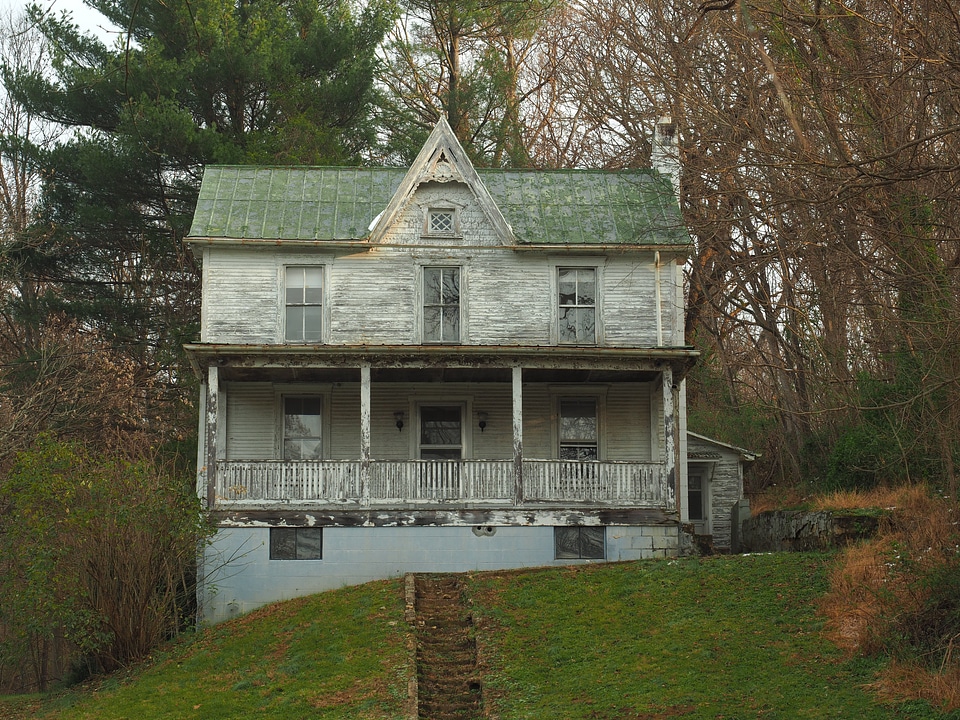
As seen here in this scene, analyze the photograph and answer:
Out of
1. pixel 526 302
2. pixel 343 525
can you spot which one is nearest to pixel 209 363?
pixel 343 525

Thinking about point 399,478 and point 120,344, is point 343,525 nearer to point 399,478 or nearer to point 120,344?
point 399,478

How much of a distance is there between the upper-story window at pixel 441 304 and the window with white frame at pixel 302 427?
293cm

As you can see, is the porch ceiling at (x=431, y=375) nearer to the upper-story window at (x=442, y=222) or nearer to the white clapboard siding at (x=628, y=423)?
the white clapboard siding at (x=628, y=423)

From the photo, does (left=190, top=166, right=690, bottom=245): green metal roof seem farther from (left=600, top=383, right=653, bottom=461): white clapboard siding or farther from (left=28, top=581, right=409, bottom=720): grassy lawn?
(left=28, top=581, right=409, bottom=720): grassy lawn

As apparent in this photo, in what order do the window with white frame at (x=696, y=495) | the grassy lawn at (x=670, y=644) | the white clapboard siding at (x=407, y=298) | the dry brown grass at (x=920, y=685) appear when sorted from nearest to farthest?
the dry brown grass at (x=920, y=685)
the grassy lawn at (x=670, y=644)
the white clapboard siding at (x=407, y=298)
the window with white frame at (x=696, y=495)

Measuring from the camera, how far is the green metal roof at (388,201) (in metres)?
27.0

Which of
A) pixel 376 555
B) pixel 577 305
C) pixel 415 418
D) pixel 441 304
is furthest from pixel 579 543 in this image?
pixel 441 304

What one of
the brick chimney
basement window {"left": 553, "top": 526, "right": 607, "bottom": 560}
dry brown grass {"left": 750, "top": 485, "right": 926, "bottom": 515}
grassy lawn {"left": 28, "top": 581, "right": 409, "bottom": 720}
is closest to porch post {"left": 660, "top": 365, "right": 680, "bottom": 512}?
basement window {"left": 553, "top": 526, "right": 607, "bottom": 560}

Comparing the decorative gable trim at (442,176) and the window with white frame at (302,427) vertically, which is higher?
the decorative gable trim at (442,176)

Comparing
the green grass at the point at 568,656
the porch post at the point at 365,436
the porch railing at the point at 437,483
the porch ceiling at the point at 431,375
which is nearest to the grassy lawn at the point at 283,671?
the green grass at the point at 568,656

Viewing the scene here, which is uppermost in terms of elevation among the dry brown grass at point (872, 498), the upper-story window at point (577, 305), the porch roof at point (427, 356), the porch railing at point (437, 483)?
the upper-story window at point (577, 305)

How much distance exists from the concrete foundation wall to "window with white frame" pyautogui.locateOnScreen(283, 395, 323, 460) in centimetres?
280

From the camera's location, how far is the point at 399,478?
81.7 feet

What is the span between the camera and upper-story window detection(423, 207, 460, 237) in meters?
27.0
